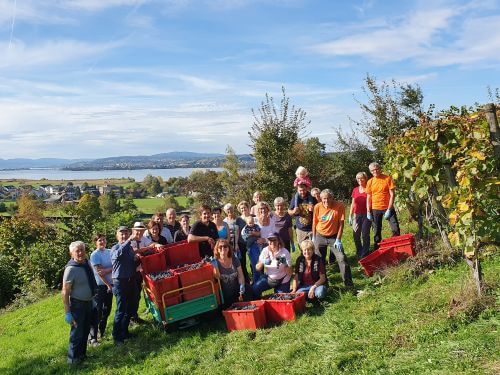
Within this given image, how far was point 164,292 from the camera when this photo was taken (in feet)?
23.5

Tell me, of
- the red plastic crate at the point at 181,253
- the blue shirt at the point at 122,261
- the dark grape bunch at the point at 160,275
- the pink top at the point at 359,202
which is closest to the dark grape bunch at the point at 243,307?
the dark grape bunch at the point at 160,275

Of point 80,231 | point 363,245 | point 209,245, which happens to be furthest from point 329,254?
point 80,231

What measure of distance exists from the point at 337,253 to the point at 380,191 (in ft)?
6.23

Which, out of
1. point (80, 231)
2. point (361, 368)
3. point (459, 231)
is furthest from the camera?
point (80, 231)

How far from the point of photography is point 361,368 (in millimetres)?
4820

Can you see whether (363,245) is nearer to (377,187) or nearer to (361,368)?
(377,187)

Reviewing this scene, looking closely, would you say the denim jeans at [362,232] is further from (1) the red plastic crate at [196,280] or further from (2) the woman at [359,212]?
(1) the red plastic crate at [196,280]

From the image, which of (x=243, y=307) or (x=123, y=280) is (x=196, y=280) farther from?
(x=123, y=280)

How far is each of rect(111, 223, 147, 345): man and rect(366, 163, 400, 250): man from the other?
185 inches

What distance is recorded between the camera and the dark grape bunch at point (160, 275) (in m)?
7.24

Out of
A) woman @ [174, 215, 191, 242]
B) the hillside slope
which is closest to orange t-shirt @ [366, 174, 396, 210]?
the hillside slope

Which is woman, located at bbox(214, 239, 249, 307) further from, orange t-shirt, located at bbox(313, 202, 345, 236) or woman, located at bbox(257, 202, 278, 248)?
orange t-shirt, located at bbox(313, 202, 345, 236)

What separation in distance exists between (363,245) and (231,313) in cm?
338

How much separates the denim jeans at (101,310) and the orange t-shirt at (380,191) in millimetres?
5407
